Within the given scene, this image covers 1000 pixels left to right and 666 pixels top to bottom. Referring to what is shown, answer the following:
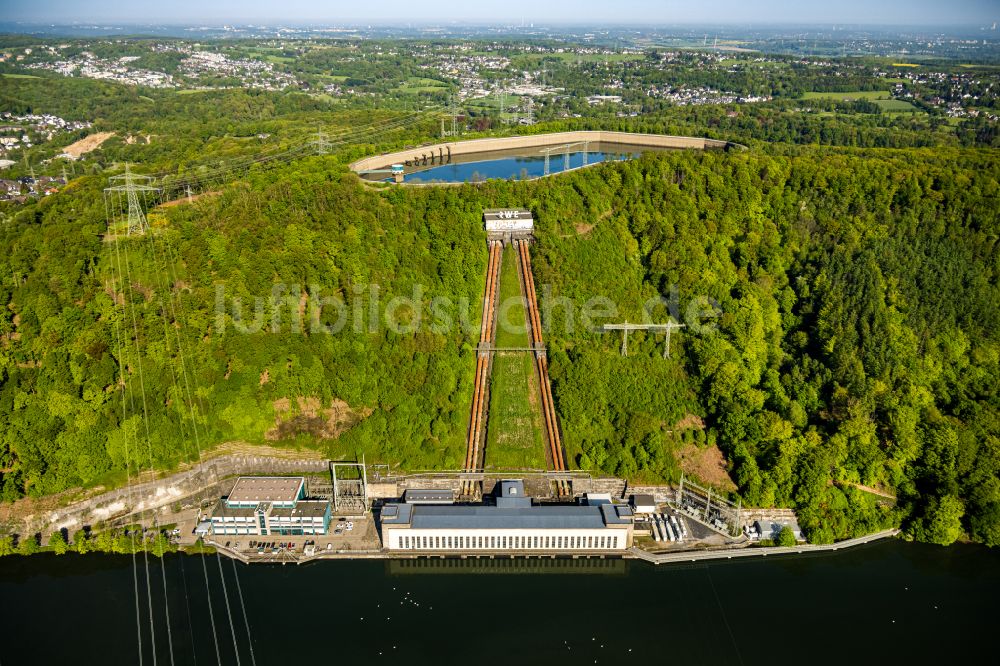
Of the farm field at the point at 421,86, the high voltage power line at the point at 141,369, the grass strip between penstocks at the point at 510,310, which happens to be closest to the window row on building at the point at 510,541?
the high voltage power line at the point at 141,369

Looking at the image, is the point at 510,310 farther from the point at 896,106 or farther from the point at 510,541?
the point at 896,106

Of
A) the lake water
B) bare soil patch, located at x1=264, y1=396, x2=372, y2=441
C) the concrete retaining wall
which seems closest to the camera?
bare soil patch, located at x1=264, y1=396, x2=372, y2=441

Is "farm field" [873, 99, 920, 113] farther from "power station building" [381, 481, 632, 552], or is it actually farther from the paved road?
"power station building" [381, 481, 632, 552]

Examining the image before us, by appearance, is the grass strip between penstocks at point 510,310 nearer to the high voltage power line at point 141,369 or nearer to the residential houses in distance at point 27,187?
the high voltage power line at point 141,369

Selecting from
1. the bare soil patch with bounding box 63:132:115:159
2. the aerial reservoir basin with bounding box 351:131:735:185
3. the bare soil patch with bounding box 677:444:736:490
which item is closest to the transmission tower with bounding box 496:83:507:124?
the aerial reservoir basin with bounding box 351:131:735:185

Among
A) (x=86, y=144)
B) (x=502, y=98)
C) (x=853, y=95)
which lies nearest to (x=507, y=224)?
(x=86, y=144)
